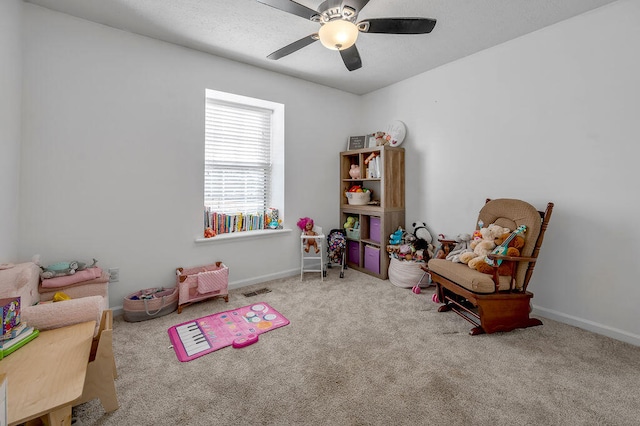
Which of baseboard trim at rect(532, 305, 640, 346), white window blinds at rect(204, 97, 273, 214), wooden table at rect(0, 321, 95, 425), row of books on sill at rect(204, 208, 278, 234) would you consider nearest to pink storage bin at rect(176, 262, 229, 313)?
row of books on sill at rect(204, 208, 278, 234)

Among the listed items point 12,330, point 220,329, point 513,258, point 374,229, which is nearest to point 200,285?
point 220,329

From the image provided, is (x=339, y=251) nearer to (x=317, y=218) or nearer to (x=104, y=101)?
(x=317, y=218)

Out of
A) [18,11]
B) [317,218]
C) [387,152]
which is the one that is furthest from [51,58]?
[387,152]

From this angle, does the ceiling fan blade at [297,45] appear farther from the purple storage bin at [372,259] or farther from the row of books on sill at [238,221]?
the purple storage bin at [372,259]

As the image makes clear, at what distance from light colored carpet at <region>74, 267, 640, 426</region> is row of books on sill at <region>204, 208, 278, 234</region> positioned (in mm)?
1047

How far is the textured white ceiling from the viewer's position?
84.4 inches

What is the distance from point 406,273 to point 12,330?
3.08m

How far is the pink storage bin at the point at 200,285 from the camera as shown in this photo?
2.59 metres

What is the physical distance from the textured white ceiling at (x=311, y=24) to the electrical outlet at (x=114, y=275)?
2.15m

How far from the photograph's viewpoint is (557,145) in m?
2.41

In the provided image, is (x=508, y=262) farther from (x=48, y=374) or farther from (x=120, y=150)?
(x=120, y=150)

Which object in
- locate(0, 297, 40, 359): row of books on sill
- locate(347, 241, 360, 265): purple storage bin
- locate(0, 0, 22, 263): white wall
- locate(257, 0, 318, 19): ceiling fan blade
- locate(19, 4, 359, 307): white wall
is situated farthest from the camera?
locate(347, 241, 360, 265): purple storage bin

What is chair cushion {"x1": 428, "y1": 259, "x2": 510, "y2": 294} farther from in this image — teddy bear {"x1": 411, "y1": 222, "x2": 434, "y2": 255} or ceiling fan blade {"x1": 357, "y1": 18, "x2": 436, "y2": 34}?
ceiling fan blade {"x1": 357, "y1": 18, "x2": 436, "y2": 34}

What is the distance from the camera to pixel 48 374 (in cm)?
119
